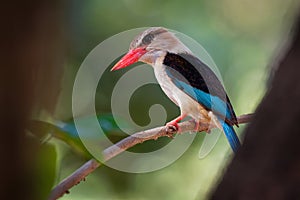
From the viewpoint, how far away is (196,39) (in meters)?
2.68

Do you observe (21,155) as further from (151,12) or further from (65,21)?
(151,12)

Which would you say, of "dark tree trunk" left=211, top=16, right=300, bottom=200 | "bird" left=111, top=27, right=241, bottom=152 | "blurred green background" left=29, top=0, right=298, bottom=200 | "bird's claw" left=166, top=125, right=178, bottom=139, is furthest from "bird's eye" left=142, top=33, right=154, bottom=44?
"dark tree trunk" left=211, top=16, right=300, bottom=200

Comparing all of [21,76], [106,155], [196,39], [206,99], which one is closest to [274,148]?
[21,76]

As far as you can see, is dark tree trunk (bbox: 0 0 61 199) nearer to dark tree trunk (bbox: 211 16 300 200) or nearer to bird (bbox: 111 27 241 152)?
dark tree trunk (bbox: 211 16 300 200)

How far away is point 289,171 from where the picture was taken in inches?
21.7

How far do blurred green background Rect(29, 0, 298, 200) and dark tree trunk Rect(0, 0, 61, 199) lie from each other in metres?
1.61

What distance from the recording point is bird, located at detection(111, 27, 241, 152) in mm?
1943

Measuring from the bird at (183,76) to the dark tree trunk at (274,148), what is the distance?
130cm

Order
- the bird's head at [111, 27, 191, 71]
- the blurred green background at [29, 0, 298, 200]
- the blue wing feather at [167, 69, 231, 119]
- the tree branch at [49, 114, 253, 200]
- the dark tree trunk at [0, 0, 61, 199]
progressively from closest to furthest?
the dark tree trunk at [0, 0, 61, 199] → the tree branch at [49, 114, 253, 200] → the blue wing feather at [167, 69, 231, 119] → the bird's head at [111, 27, 191, 71] → the blurred green background at [29, 0, 298, 200]

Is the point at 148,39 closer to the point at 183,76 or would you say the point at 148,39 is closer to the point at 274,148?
the point at 183,76

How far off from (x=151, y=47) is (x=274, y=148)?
1.52 m

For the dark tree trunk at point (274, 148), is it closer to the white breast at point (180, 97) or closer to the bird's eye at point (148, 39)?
the white breast at point (180, 97)

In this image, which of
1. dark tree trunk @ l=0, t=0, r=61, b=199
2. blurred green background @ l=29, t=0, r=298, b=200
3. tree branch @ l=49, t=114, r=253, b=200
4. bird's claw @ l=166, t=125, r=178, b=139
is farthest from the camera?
blurred green background @ l=29, t=0, r=298, b=200

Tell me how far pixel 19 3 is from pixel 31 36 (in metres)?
0.02
